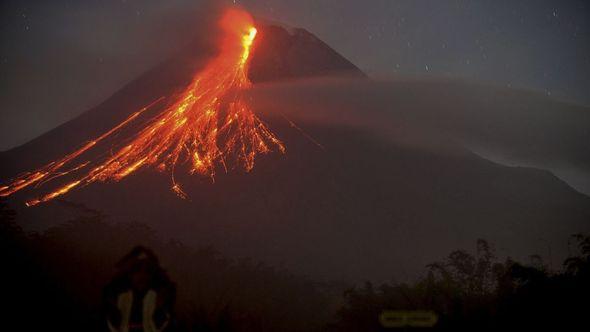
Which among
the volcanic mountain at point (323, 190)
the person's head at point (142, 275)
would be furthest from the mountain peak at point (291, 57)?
the person's head at point (142, 275)

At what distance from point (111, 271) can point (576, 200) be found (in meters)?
64.9

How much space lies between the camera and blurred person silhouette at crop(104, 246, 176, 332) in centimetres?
326

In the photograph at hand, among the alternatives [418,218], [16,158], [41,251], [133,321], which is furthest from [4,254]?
[16,158]

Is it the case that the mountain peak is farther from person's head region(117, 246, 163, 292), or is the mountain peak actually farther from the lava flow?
person's head region(117, 246, 163, 292)

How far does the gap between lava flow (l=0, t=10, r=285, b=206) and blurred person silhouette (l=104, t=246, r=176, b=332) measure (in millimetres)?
33636

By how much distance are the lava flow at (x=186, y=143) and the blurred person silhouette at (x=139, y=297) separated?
33.6 metres

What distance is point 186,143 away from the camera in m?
45.9

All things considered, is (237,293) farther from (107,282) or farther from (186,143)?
(186,143)

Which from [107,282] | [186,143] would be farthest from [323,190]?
[107,282]

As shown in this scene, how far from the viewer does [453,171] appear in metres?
55.9

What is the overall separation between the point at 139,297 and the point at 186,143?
144 ft

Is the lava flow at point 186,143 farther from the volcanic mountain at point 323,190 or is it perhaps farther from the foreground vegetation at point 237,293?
the foreground vegetation at point 237,293

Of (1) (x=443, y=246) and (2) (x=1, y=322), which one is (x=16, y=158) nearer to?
(1) (x=443, y=246)

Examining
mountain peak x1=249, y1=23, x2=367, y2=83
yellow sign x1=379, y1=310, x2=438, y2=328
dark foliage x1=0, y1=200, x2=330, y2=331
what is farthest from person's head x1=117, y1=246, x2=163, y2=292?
Result: mountain peak x1=249, y1=23, x2=367, y2=83
